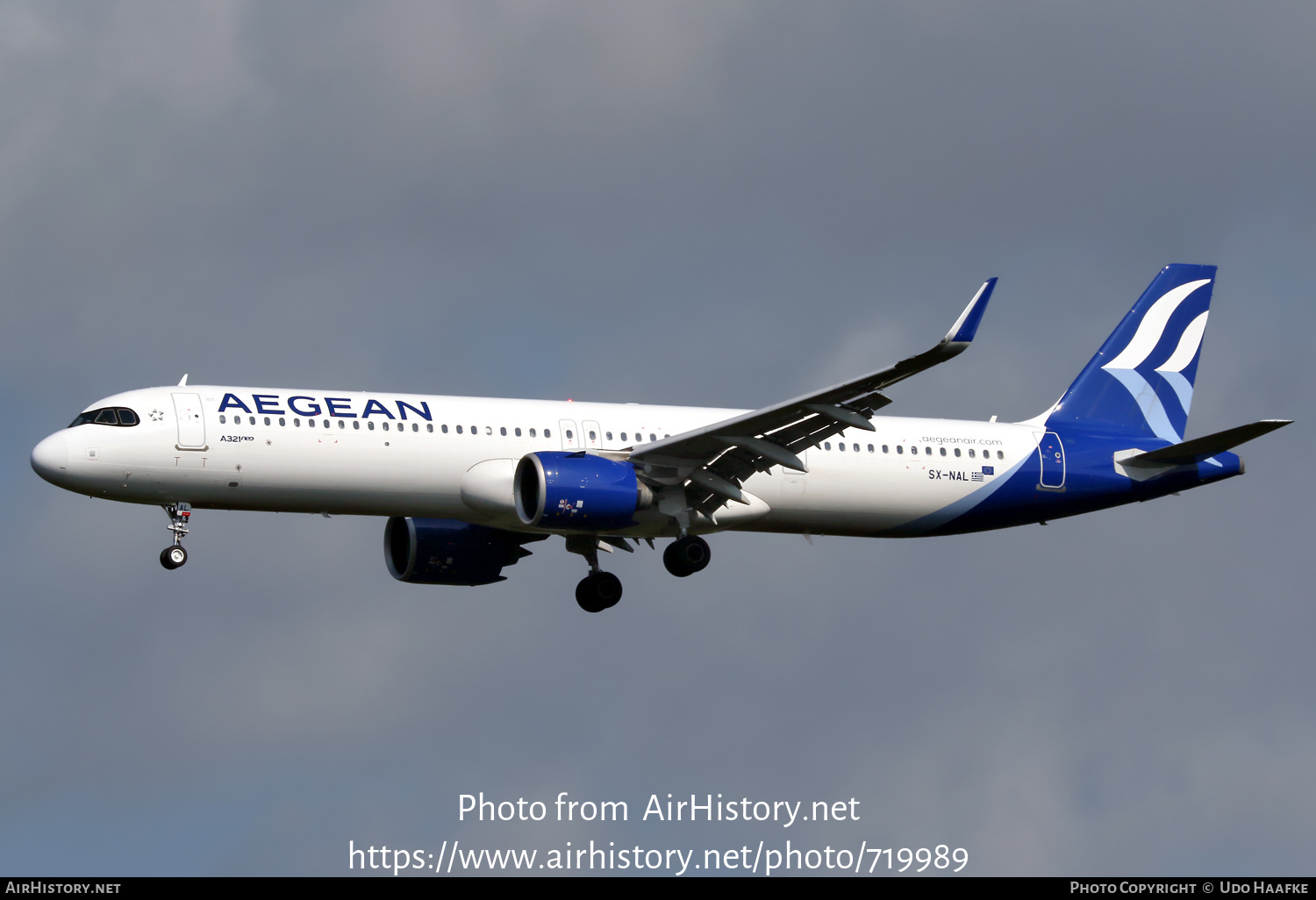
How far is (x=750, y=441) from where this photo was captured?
4238 cm

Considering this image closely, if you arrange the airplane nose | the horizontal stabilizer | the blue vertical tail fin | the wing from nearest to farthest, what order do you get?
the wing
the airplane nose
the horizontal stabilizer
the blue vertical tail fin

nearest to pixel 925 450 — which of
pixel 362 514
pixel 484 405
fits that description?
pixel 484 405

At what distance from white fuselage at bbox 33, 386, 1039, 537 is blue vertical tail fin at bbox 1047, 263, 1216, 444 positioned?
7.13 m

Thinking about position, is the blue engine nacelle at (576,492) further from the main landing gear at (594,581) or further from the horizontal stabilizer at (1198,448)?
the horizontal stabilizer at (1198,448)

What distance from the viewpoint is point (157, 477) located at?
1641 inches

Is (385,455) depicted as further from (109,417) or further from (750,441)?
(750,441)

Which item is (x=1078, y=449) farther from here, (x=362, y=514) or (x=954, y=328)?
(x=362, y=514)

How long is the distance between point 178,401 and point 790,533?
1483 centimetres

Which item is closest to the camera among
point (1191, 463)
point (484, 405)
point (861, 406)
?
point (861, 406)

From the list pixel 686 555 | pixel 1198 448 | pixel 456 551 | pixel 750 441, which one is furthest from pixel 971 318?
pixel 456 551

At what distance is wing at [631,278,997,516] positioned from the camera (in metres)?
40.0

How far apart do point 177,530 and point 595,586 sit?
10.5 m

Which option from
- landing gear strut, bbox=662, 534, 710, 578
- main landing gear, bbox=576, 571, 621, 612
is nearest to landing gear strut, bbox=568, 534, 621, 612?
main landing gear, bbox=576, 571, 621, 612

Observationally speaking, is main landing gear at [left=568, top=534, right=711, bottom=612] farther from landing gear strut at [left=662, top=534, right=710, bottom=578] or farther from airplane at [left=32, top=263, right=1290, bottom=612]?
landing gear strut at [left=662, top=534, right=710, bottom=578]
